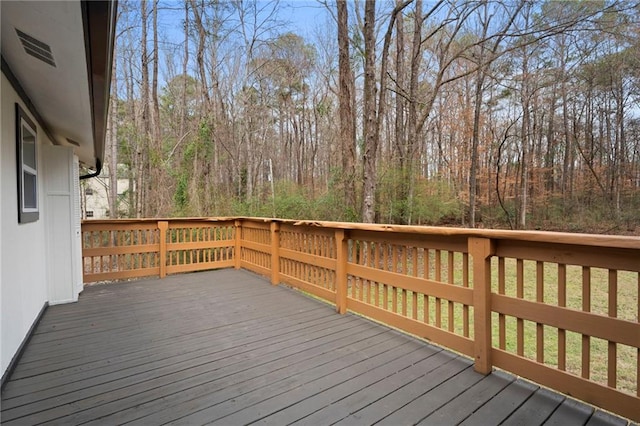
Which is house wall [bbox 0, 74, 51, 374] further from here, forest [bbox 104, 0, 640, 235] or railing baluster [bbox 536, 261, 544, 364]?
forest [bbox 104, 0, 640, 235]

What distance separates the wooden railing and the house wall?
6.76ft

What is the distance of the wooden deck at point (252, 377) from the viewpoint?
1784mm

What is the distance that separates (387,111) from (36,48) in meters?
13.9

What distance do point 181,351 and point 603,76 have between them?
16241 millimetres

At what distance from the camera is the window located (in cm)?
266

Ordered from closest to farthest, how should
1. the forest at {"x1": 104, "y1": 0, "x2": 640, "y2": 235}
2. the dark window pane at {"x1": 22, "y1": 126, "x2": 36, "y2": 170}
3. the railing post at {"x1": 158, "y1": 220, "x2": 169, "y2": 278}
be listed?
the dark window pane at {"x1": 22, "y1": 126, "x2": 36, "y2": 170} → the railing post at {"x1": 158, "y1": 220, "x2": 169, "y2": 278} → the forest at {"x1": 104, "y1": 0, "x2": 640, "y2": 235}

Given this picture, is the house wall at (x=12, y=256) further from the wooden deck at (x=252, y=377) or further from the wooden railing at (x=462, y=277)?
the wooden railing at (x=462, y=277)

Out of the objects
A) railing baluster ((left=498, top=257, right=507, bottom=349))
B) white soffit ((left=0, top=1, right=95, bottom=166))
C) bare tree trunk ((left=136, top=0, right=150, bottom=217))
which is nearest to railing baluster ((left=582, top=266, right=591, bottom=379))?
railing baluster ((left=498, top=257, right=507, bottom=349))

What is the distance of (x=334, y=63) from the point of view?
13.5m

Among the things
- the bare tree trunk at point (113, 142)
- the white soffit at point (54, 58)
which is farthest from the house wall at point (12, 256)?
the bare tree trunk at point (113, 142)

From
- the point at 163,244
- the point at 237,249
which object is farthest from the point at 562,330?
the point at 163,244

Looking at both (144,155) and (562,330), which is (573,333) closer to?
(562,330)

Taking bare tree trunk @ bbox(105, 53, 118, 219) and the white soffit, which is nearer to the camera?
the white soffit

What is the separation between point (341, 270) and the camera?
3.54 metres
